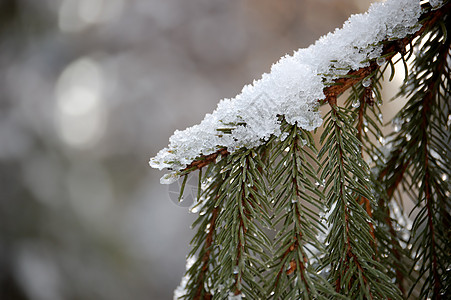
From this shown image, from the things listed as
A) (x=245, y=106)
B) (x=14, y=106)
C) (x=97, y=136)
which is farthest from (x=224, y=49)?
(x=245, y=106)

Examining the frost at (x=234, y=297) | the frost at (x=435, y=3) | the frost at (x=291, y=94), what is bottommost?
the frost at (x=234, y=297)

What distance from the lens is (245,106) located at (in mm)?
436

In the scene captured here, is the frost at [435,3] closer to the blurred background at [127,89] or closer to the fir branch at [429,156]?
the fir branch at [429,156]

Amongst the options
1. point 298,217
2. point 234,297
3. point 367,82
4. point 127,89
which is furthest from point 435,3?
point 127,89

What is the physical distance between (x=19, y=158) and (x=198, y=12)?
2476 mm

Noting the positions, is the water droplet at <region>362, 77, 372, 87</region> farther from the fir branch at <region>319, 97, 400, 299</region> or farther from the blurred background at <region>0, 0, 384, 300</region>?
the blurred background at <region>0, 0, 384, 300</region>

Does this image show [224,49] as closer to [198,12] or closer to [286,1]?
[198,12]

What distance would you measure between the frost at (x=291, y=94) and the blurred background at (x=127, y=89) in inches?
131

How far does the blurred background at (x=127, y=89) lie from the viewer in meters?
3.66

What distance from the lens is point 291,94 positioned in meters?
0.44

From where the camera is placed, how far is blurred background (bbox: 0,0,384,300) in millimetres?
3656

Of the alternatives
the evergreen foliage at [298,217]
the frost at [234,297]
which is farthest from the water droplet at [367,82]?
the frost at [234,297]

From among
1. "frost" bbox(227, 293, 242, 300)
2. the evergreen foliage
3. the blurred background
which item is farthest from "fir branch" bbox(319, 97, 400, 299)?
the blurred background

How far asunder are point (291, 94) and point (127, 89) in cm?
369
